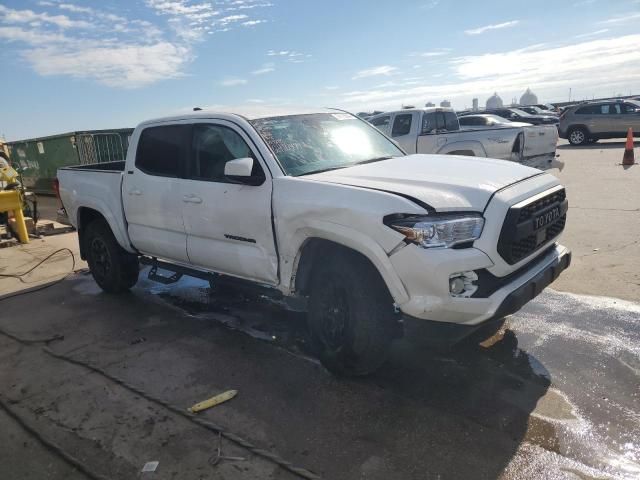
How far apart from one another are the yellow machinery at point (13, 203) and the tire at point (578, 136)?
69.2ft

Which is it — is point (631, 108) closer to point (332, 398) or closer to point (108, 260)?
point (108, 260)

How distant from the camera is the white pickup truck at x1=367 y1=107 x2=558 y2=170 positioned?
9477 mm

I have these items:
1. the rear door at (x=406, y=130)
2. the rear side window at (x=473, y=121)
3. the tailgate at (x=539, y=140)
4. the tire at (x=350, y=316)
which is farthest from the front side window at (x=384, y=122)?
the tire at (x=350, y=316)

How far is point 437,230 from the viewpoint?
3.00m

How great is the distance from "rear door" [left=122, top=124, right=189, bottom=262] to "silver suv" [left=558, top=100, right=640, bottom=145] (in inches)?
826

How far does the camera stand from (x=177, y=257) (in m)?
4.88

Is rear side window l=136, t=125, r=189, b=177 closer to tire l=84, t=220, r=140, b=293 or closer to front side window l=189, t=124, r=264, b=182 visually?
front side window l=189, t=124, r=264, b=182

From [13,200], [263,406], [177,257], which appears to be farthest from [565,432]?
[13,200]

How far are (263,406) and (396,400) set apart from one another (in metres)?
0.89

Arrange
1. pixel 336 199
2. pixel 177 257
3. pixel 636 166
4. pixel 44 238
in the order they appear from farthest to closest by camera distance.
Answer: pixel 636 166
pixel 44 238
pixel 177 257
pixel 336 199

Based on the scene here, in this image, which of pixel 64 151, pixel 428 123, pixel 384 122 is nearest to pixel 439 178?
pixel 428 123

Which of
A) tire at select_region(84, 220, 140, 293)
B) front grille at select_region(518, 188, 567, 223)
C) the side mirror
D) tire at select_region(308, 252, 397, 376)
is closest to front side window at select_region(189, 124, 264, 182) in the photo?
the side mirror

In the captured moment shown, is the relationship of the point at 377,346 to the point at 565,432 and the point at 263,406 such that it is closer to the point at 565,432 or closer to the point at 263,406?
the point at 263,406

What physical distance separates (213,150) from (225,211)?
2.06ft
